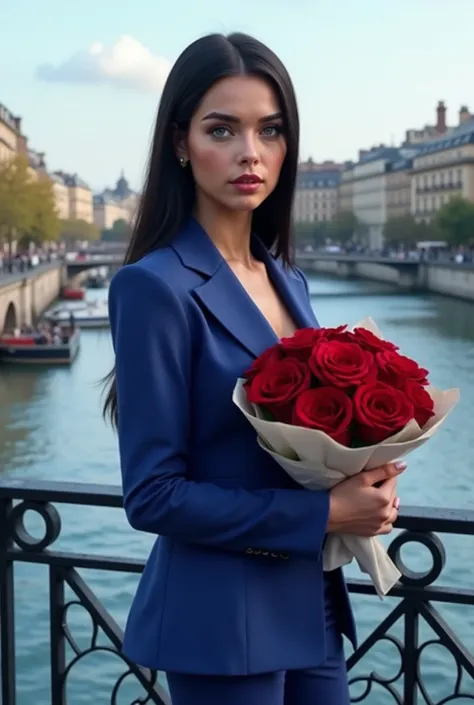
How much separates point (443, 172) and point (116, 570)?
227ft

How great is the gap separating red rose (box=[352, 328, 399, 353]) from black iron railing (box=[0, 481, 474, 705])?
1.47 ft

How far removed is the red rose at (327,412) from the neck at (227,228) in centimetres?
38

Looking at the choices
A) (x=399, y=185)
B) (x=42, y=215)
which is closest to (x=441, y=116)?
(x=399, y=185)

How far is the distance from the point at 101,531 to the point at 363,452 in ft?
32.3

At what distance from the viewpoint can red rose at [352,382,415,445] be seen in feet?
4.49

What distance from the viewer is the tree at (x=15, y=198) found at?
128 feet

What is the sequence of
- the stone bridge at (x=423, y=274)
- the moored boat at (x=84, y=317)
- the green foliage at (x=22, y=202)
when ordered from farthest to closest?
the stone bridge at (x=423, y=274), the green foliage at (x=22, y=202), the moored boat at (x=84, y=317)

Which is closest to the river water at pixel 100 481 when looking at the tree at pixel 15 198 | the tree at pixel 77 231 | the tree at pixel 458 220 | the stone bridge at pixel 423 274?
the tree at pixel 15 198

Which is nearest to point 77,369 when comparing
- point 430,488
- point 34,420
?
point 34,420

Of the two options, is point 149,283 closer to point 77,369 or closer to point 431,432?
point 431,432

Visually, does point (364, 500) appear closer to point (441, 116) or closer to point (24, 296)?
point (24, 296)

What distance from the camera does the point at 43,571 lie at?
33.0 ft

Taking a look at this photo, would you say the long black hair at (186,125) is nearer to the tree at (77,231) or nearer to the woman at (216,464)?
the woman at (216,464)

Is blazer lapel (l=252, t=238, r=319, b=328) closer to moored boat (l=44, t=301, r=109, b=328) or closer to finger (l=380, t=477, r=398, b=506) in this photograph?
finger (l=380, t=477, r=398, b=506)
